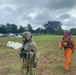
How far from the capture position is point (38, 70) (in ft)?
36.9

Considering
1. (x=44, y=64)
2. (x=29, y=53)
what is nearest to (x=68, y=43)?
(x=44, y=64)

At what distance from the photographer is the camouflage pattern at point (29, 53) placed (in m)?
8.23

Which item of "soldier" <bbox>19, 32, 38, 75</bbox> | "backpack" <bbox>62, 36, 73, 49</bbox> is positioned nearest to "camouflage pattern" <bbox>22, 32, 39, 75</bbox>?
"soldier" <bbox>19, 32, 38, 75</bbox>

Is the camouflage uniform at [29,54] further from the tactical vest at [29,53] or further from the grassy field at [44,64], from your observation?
the grassy field at [44,64]

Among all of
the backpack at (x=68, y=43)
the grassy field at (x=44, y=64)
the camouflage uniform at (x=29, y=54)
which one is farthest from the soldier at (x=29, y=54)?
the backpack at (x=68, y=43)

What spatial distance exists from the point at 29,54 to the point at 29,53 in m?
0.04

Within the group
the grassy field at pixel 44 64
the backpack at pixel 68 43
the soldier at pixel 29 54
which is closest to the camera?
the soldier at pixel 29 54

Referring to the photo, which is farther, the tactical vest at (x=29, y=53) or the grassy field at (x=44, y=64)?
the grassy field at (x=44, y=64)

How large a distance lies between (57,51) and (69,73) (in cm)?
497

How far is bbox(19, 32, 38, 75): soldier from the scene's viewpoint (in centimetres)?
822

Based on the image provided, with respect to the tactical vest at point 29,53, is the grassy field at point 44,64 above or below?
below

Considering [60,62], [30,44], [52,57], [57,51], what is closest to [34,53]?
[30,44]

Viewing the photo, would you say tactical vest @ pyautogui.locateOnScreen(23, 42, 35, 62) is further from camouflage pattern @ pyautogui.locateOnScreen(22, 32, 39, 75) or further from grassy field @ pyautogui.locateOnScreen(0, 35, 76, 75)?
grassy field @ pyautogui.locateOnScreen(0, 35, 76, 75)

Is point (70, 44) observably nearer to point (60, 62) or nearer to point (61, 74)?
point (61, 74)
